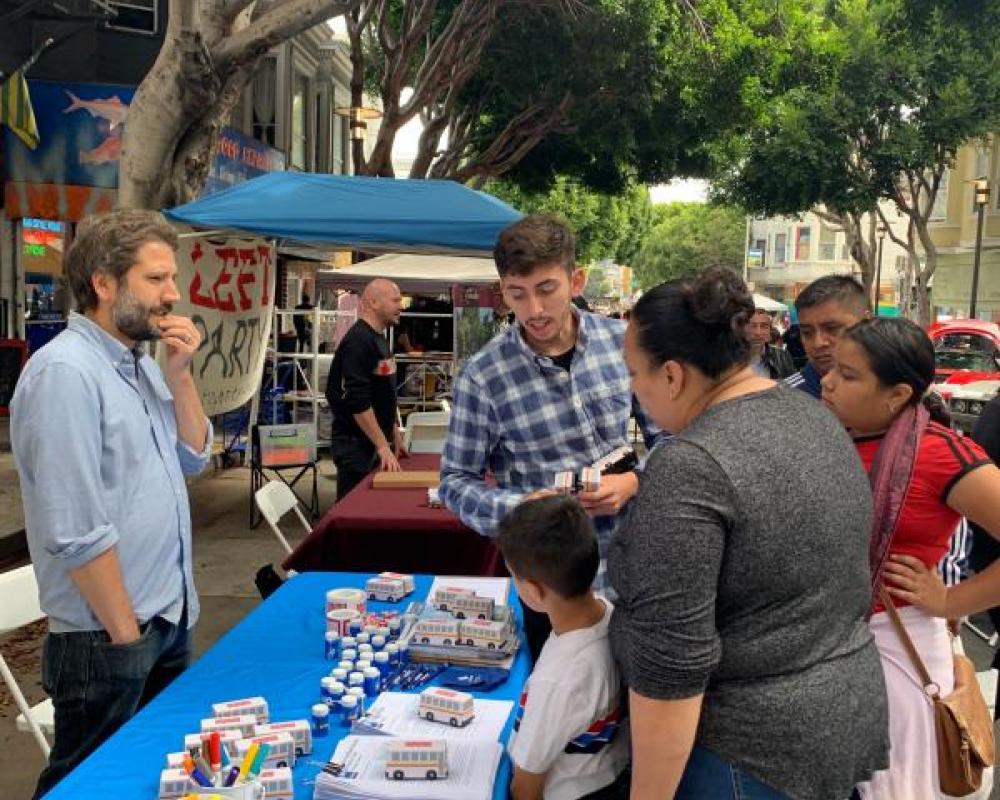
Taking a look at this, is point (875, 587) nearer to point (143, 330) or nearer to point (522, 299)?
point (522, 299)

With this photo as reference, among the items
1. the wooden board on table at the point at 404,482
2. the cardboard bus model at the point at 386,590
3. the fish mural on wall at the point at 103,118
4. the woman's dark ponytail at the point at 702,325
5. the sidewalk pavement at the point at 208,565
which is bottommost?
the sidewalk pavement at the point at 208,565

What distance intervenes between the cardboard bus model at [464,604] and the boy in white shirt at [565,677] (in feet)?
2.87

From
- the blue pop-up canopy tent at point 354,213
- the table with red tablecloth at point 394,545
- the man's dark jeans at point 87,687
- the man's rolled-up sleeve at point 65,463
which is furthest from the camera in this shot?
the blue pop-up canopy tent at point 354,213

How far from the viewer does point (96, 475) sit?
2.29 meters

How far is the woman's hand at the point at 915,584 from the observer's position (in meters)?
2.09

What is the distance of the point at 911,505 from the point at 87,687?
2086 mm

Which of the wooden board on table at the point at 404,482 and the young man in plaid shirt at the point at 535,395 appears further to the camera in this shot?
the wooden board on table at the point at 404,482

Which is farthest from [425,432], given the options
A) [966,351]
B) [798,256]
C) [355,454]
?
[798,256]

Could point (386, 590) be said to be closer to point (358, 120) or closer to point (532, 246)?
point (532, 246)

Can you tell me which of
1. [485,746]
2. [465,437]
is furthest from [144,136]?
[485,746]

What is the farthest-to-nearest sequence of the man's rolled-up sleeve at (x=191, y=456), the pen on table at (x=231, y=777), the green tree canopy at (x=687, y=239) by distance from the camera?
the green tree canopy at (x=687, y=239) < the man's rolled-up sleeve at (x=191, y=456) < the pen on table at (x=231, y=777)

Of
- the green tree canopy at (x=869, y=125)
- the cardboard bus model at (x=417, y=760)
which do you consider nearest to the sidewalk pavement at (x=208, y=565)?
the cardboard bus model at (x=417, y=760)

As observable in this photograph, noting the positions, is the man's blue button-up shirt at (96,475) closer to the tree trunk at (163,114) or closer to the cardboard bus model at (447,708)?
the cardboard bus model at (447,708)

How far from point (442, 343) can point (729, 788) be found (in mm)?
13594
